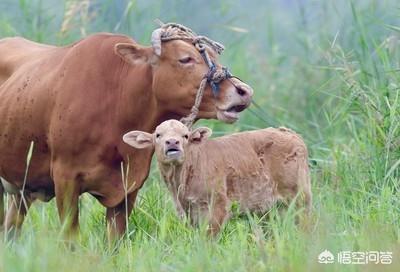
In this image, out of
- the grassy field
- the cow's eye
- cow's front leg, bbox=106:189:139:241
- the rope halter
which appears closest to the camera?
the grassy field

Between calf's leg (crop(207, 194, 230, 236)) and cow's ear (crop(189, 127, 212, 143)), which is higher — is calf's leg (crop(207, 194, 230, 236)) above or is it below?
below

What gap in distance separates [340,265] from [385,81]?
3.46 m

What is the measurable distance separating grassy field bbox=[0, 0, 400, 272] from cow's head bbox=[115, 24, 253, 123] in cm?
70

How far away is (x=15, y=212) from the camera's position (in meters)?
8.73

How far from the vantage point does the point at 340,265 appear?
615 cm

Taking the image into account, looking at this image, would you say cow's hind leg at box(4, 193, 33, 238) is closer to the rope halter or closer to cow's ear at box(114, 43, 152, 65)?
cow's ear at box(114, 43, 152, 65)

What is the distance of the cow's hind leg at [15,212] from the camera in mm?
8430

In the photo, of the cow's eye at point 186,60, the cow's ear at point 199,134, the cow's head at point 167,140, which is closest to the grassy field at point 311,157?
the cow's head at point 167,140

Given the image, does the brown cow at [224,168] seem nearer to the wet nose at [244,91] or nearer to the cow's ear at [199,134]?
the cow's ear at [199,134]

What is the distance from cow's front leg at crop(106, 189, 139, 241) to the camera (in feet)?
25.4

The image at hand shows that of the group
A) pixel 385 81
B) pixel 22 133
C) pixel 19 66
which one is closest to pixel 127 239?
pixel 22 133

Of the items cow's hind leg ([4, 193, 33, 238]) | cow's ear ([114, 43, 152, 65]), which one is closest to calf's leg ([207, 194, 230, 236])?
cow's ear ([114, 43, 152, 65])

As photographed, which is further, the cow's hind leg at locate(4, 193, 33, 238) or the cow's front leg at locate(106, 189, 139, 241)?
the cow's hind leg at locate(4, 193, 33, 238)

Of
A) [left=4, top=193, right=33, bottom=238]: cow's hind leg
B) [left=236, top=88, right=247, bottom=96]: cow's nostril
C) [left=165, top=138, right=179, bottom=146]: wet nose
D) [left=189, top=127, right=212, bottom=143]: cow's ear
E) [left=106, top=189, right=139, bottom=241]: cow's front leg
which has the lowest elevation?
[left=4, top=193, right=33, bottom=238]: cow's hind leg
